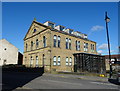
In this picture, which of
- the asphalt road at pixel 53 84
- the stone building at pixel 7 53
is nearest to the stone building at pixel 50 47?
the stone building at pixel 7 53

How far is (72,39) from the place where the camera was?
112ft

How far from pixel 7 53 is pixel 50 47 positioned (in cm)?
2198

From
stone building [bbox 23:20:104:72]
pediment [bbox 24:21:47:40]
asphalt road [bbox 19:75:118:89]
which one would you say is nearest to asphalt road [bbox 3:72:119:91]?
asphalt road [bbox 19:75:118:89]

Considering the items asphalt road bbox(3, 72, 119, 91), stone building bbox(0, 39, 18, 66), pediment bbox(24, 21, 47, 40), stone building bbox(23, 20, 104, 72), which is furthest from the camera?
stone building bbox(0, 39, 18, 66)

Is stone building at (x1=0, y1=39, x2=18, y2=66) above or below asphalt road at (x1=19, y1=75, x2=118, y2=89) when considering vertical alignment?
above

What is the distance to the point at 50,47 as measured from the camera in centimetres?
2833

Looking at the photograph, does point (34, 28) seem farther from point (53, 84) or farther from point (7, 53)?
point (53, 84)

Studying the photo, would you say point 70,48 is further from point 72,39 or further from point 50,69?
point 50,69

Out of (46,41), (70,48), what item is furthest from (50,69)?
(70,48)

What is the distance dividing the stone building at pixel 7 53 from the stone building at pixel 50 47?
28.8 feet

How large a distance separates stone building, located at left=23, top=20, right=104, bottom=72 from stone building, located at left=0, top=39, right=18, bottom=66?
28.8 feet

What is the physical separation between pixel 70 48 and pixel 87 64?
6.34 metres

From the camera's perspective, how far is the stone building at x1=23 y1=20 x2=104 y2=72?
93.9 ft

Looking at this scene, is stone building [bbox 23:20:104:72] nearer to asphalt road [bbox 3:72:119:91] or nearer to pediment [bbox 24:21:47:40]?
pediment [bbox 24:21:47:40]
